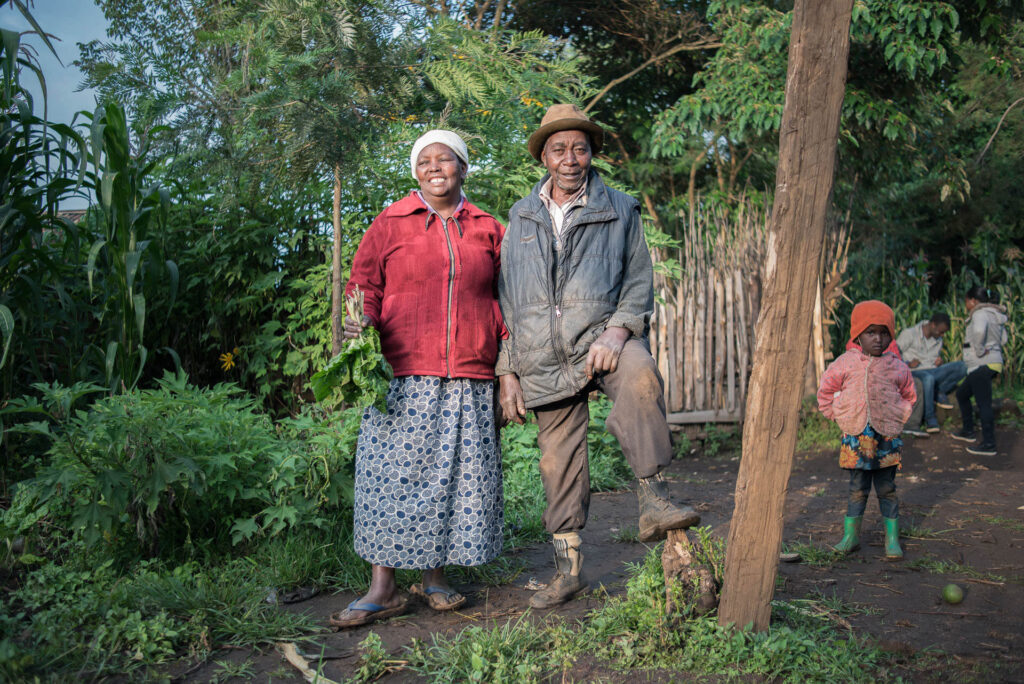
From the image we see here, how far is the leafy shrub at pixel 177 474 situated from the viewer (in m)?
3.23

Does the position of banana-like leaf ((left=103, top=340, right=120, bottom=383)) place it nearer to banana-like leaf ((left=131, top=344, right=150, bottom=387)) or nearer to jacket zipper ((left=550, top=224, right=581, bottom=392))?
banana-like leaf ((left=131, top=344, right=150, bottom=387))

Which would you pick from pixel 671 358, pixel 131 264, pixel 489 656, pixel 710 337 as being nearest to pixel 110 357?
pixel 131 264

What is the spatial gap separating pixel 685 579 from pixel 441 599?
1.07m

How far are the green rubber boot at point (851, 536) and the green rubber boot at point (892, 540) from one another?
15 centimetres

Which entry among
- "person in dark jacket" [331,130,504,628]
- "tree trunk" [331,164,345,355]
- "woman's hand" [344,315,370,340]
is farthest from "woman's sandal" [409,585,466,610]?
"tree trunk" [331,164,345,355]

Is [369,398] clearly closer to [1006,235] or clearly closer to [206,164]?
[206,164]

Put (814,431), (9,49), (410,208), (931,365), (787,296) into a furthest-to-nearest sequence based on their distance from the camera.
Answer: (931,365), (814,431), (9,49), (410,208), (787,296)

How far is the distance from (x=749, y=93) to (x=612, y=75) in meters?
2.85

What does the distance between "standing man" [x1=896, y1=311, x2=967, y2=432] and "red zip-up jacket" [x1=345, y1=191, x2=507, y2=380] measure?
6382mm

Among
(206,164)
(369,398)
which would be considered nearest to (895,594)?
(369,398)

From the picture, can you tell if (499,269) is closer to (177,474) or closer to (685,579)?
(685,579)

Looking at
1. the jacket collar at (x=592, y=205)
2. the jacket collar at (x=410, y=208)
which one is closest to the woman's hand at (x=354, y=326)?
the jacket collar at (x=410, y=208)

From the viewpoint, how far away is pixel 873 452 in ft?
13.8

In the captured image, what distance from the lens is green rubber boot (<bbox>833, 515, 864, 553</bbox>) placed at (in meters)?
4.20
